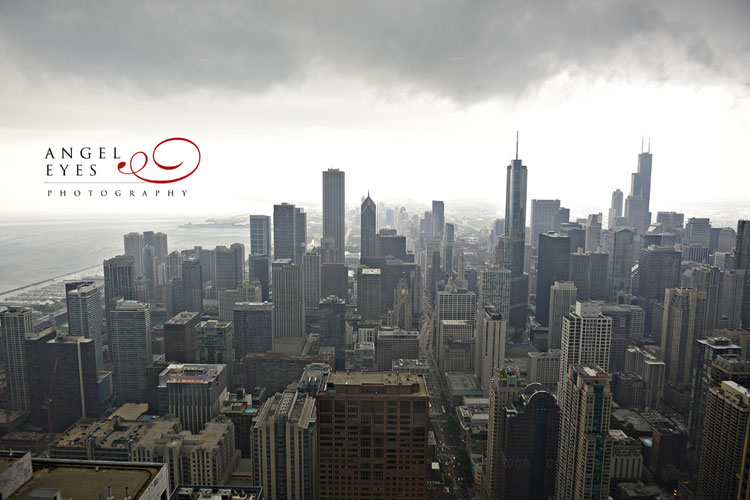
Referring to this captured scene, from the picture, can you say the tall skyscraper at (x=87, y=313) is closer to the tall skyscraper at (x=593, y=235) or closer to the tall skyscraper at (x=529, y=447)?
the tall skyscraper at (x=529, y=447)

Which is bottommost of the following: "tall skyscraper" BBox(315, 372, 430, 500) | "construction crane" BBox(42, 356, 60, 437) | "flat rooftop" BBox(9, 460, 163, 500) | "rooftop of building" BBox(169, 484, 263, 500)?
"construction crane" BBox(42, 356, 60, 437)

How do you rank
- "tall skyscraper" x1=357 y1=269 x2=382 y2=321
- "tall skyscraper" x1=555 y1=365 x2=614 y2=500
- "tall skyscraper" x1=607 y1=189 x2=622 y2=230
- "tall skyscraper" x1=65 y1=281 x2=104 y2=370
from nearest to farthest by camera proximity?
"tall skyscraper" x1=555 y1=365 x2=614 y2=500 → "tall skyscraper" x1=65 y1=281 x2=104 y2=370 → "tall skyscraper" x1=607 y1=189 x2=622 y2=230 → "tall skyscraper" x1=357 y1=269 x2=382 y2=321

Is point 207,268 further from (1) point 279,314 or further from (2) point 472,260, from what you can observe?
(2) point 472,260

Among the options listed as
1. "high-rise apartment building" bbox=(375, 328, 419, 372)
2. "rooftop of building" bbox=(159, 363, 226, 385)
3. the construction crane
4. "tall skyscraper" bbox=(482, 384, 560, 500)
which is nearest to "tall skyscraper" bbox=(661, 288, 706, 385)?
"tall skyscraper" bbox=(482, 384, 560, 500)

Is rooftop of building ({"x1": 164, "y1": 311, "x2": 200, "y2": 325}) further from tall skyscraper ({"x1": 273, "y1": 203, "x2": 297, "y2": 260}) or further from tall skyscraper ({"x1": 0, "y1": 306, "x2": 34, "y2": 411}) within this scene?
tall skyscraper ({"x1": 273, "y1": 203, "x2": 297, "y2": 260})

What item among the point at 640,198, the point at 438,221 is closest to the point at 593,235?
the point at 640,198

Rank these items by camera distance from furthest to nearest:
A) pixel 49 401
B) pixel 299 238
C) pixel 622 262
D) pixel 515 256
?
pixel 515 256 → pixel 299 238 → pixel 622 262 → pixel 49 401

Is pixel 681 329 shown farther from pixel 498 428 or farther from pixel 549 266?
pixel 498 428
